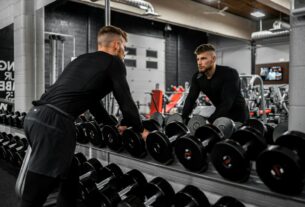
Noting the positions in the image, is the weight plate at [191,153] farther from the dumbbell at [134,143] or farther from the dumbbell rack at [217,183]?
the dumbbell at [134,143]

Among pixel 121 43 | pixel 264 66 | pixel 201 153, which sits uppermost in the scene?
pixel 264 66

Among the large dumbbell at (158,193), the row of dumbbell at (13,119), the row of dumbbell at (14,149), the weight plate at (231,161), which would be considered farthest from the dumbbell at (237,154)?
the row of dumbbell at (13,119)

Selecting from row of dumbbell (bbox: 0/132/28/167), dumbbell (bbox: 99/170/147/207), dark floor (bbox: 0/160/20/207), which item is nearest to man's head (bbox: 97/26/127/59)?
dumbbell (bbox: 99/170/147/207)

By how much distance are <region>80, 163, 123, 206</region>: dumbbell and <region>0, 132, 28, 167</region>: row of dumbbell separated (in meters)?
1.23

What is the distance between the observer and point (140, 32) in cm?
843

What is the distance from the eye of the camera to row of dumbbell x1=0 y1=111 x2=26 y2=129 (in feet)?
10.9

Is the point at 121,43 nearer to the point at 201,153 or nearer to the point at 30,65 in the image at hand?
the point at 201,153

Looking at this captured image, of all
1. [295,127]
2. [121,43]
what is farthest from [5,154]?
[295,127]

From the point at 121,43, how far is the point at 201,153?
2.58ft

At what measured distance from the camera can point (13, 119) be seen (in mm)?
3422

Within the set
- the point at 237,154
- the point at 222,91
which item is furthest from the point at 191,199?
the point at 222,91

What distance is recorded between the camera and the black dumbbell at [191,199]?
5.14 ft

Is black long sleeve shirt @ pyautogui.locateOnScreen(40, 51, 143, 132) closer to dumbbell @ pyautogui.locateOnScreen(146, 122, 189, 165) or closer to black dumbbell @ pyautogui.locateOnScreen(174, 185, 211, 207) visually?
dumbbell @ pyautogui.locateOnScreen(146, 122, 189, 165)

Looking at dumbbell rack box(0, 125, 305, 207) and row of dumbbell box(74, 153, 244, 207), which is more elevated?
dumbbell rack box(0, 125, 305, 207)
